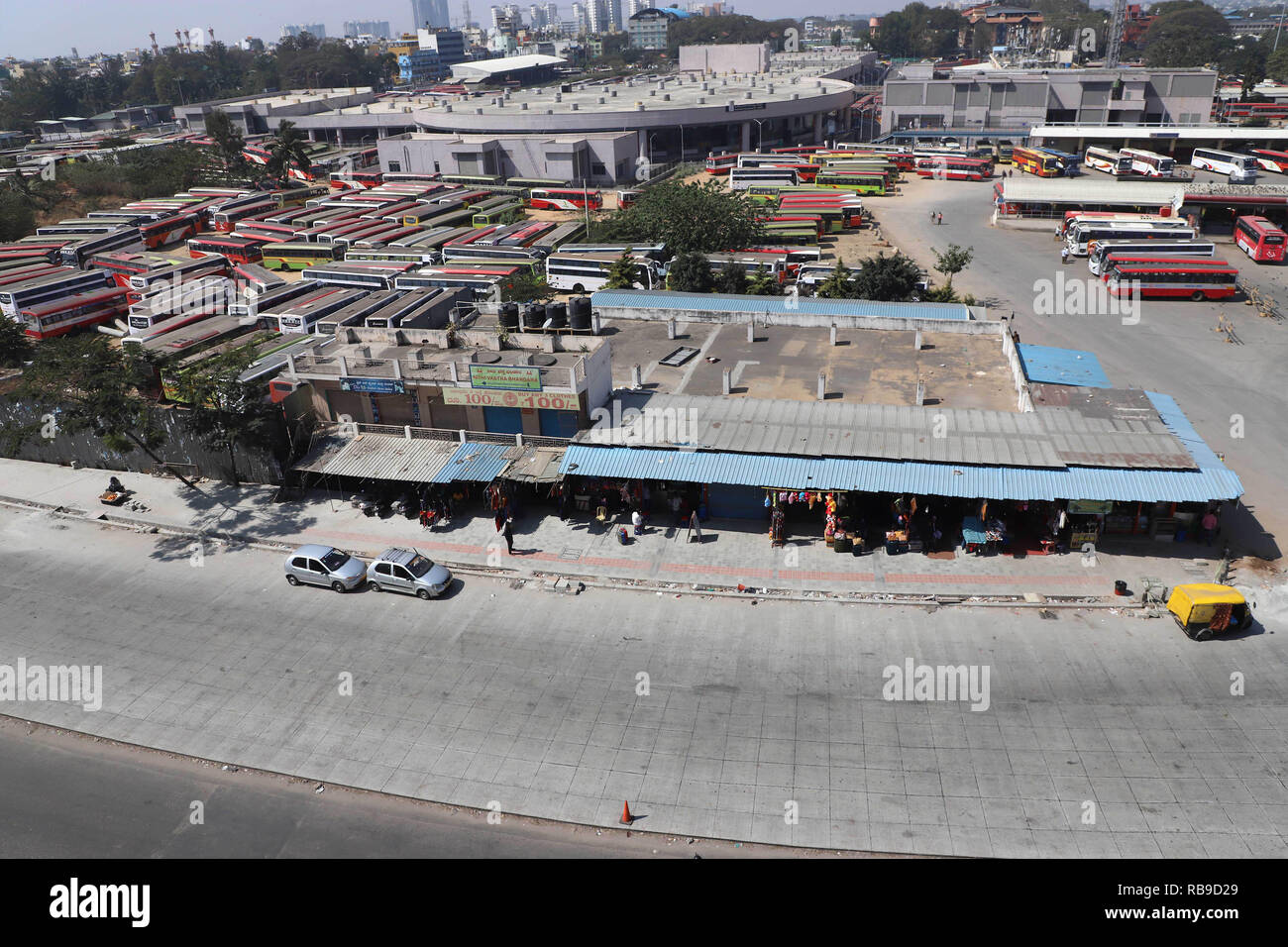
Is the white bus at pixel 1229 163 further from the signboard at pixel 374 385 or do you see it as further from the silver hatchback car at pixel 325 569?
the silver hatchback car at pixel 325 569

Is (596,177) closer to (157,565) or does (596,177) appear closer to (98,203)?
(98,203)

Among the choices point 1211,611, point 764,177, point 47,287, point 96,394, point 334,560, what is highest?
point 764,177

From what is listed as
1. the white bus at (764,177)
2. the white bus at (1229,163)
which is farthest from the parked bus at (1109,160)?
the white bus at (764,177)

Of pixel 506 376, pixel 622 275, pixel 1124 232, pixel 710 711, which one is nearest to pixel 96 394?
pixel 506 376

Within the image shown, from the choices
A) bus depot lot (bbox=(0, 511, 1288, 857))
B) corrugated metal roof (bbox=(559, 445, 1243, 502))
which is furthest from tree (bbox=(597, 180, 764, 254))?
bus depot lot (bbox=(0, 511, 1288, 857))

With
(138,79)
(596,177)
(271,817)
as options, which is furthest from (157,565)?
(138,79)

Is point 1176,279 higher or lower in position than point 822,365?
higher

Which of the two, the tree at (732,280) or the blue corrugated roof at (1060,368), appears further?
the tree at (732,280)

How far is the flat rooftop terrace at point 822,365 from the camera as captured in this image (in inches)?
1111

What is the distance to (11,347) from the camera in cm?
4191

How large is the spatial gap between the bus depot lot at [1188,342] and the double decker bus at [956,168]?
1835 centimetres

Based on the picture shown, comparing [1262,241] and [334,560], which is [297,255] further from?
[1262,241]

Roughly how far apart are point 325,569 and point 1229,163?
81.1m
